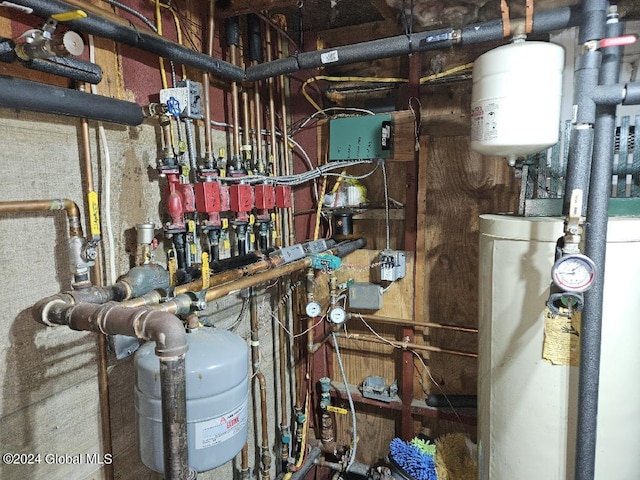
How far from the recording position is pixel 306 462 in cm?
236

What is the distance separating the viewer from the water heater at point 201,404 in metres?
1.11

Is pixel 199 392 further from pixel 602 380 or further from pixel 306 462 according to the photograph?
pixel 306 462

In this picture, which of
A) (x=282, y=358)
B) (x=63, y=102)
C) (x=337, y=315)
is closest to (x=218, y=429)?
(x=63, y=102)

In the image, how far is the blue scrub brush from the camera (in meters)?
2.02

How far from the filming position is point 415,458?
81.4 inches

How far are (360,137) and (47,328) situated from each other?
1.62 metres

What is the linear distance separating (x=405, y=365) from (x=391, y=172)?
43.1 inches

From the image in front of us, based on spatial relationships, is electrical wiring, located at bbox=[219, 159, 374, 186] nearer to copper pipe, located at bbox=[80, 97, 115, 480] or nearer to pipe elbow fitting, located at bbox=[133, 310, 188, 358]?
copper pipe, located at bbox=[80, 97, 115, 480]

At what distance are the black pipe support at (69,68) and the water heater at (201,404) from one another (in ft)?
2.63

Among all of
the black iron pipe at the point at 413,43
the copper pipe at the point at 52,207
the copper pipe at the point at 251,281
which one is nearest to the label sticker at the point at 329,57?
the black iron pipe at the point at 413,43

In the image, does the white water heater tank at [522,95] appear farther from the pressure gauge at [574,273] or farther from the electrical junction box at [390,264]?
the electrical junction box at [390,264]

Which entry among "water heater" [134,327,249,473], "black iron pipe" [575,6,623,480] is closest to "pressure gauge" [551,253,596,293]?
"black iron pipe" [575,6,623,480]

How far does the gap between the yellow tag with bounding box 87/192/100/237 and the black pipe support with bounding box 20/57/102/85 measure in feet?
1.09

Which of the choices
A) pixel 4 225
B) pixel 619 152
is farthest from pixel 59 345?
pixel 619 152
